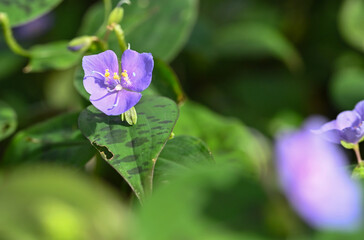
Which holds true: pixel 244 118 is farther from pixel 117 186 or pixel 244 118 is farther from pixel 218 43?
pixel 117 186

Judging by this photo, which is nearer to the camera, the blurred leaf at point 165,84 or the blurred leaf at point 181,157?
the blurred leaf at point 181,157

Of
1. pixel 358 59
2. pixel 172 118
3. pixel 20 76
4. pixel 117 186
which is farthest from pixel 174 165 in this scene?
pixel 358 59

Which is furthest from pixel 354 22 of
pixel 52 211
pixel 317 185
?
pixel 52 211

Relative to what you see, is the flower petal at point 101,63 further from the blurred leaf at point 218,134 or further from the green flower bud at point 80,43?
the blurred leaf at point 218,134

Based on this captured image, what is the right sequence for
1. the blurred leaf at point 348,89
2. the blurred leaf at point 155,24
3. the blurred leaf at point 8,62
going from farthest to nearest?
the blurred leaf at point 8,62 < the blurred leaf at point 348,89 < the blurred leaf at point 155,24

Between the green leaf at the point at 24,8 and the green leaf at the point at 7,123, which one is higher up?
the green leaf at the point at 24,8

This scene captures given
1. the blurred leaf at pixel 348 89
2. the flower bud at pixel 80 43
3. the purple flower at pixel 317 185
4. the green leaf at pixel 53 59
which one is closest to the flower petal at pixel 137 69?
the flower bud at pixel 80 43

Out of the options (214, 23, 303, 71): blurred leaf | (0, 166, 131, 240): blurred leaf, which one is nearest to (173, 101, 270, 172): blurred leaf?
(214, 23, 303, 71): blurred leaf
